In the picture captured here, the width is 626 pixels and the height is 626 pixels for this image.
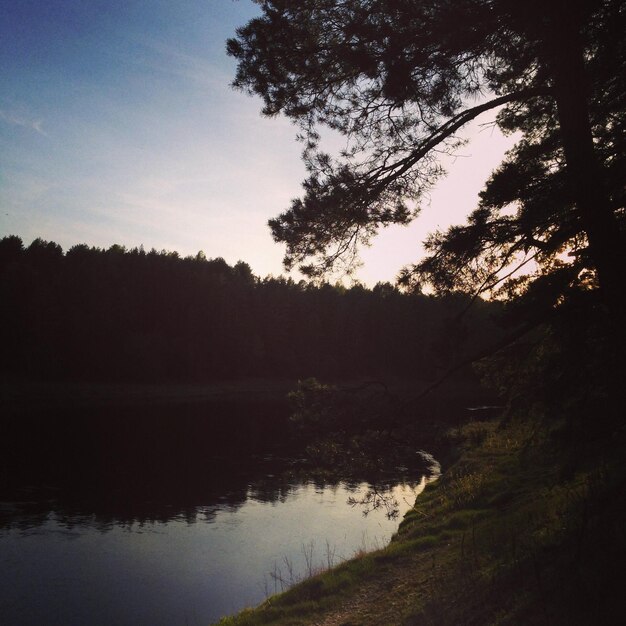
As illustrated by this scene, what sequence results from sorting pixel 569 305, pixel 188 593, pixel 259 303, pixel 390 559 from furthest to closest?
pixel 259 303 → pixel 188 593 → pixel 390 559 → pixel 569 305

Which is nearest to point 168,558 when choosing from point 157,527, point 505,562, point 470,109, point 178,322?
point 157,527

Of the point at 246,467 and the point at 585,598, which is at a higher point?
the point at 585,598

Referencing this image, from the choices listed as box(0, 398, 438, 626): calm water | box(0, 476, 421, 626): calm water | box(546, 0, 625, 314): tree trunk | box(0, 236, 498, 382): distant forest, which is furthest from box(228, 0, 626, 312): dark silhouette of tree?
box(0, 236, 498, 382): distant forest

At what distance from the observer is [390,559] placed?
11180 millimetres

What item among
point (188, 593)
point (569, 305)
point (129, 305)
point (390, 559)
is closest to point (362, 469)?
point (569, 305)

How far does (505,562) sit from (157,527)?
Result: 12956 millimetres

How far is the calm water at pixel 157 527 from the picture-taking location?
501 inches

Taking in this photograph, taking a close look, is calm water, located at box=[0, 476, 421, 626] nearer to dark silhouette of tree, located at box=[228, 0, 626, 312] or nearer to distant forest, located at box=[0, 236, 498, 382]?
dark silhouette of tree, located at box=[228, 0, 626, 312]

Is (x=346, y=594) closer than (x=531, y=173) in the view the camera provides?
No

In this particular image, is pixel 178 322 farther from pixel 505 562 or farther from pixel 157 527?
pixel 505 562

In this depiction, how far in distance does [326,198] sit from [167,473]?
19.6 metres

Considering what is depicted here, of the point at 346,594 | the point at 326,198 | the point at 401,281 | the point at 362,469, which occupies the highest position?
the point at 326,198

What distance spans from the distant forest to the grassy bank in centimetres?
2784

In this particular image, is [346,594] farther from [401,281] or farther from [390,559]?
[401,281]
